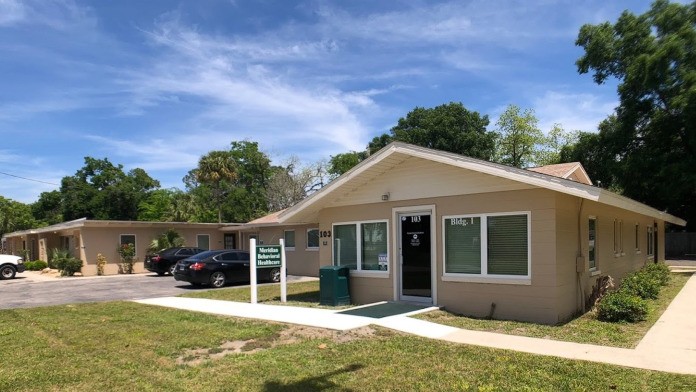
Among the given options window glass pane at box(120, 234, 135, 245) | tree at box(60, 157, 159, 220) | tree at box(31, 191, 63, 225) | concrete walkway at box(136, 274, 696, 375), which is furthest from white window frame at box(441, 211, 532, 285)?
tree at box(31, 191, 63, 225)

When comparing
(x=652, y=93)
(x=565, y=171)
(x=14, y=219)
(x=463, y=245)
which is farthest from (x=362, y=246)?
(x=14, y=219)

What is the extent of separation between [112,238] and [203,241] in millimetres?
5393

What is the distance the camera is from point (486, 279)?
1001 cm

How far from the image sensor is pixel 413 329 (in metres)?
8.55

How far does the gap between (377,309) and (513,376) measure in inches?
197

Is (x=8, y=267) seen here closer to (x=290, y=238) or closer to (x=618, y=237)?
(x=290, y=238)

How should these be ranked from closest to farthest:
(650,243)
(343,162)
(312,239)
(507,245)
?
(507,245) < (650,243) < (312,239) < (343,162)

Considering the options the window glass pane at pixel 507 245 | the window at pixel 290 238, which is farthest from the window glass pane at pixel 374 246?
the window at pixel 290 238

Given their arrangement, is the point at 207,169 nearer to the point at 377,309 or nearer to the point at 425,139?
the point at 425,139

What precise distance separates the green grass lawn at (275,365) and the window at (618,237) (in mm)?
8870

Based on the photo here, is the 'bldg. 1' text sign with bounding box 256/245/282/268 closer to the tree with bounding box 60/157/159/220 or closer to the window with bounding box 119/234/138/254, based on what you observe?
the window with bounding box 119/234/138/254

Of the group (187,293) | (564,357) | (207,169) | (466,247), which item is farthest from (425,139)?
(564,357)

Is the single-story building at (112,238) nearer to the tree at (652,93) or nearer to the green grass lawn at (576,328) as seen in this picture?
the green grass lawn at (576,328)

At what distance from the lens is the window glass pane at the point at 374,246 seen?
1201 centimetres
